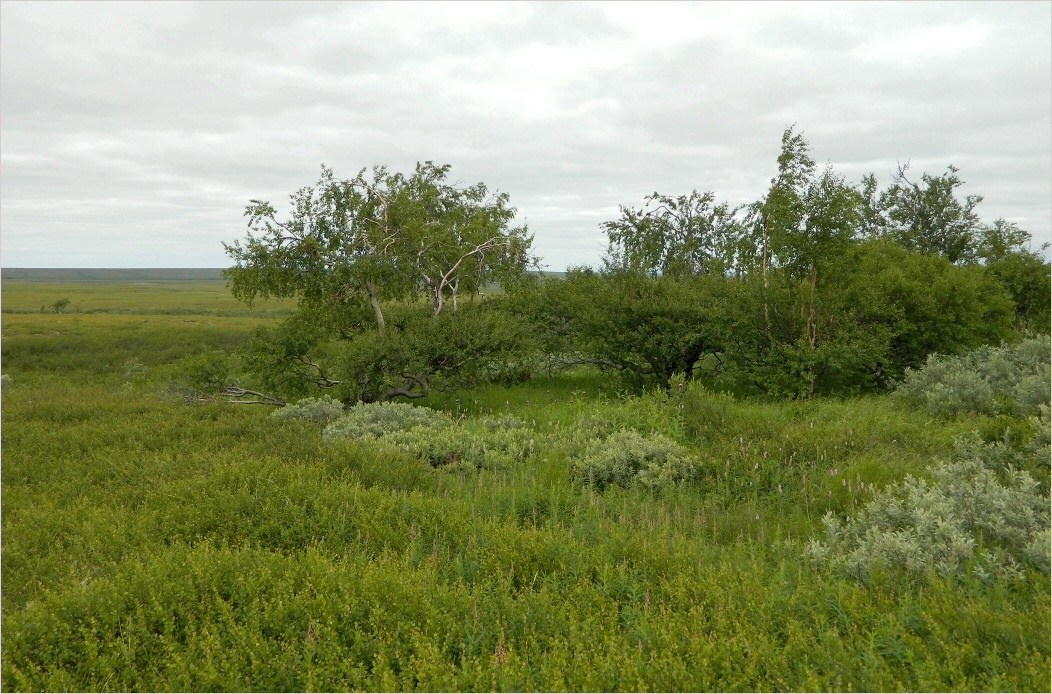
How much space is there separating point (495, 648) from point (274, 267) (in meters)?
11.9

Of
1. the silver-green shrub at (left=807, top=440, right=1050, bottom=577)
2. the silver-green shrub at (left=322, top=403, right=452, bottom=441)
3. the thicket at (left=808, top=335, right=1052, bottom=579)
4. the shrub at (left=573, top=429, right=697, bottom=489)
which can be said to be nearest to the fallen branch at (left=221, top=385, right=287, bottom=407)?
the silver-green shrub at (left=322, top=403, right=452, bottom=441)

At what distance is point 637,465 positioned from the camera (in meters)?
8.06

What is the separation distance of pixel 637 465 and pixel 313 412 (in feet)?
19.9

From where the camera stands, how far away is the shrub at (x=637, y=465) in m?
7.57

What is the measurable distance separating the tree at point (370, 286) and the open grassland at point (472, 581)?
458 cm

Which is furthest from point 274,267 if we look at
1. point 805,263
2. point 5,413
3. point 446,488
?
point 805,263

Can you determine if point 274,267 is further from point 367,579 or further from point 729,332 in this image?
point 367,579

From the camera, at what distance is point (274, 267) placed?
558 inches

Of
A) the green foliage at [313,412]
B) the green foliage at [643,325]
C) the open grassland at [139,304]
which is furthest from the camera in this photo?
the open grassland at [139,304]

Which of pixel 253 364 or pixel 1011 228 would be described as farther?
pixel 1011 228

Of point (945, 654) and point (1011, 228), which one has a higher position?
point (1011, 228)

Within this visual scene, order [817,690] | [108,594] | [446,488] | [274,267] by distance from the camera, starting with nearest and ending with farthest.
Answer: [817,690]
[108,594]
[446,488]
[274,267]

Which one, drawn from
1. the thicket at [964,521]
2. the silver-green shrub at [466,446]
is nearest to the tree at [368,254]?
the silver-green shrub at [466,446]

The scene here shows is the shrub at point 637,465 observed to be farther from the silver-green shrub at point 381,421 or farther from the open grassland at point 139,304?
the open grassland at point 139,304
